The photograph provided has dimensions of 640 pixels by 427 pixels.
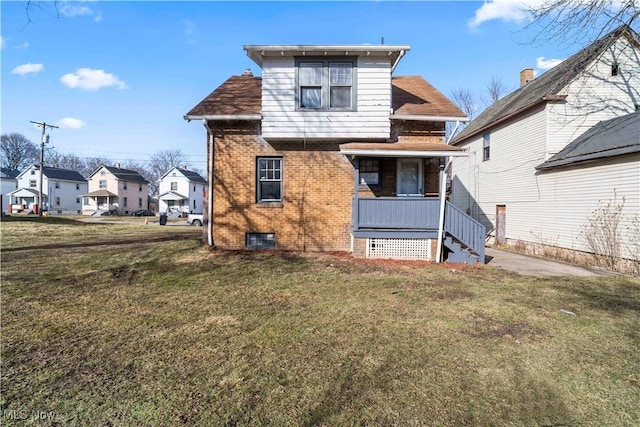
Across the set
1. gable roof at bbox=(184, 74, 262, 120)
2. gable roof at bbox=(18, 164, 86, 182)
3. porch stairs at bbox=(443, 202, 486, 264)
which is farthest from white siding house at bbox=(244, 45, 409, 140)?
gable roof at bbox=(18, 164, 86, 182)

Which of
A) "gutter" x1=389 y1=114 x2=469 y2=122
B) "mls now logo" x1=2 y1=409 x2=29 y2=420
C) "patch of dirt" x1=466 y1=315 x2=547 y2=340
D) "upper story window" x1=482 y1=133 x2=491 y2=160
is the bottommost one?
"patch of dirt" x1=466 y1=315 x2=547 y2=340

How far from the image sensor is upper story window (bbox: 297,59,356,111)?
10.3 m

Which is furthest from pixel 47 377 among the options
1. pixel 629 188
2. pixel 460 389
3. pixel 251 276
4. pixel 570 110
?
pixel 570 110

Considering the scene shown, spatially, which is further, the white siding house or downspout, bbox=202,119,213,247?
downspout, bbox=202,119,213,247

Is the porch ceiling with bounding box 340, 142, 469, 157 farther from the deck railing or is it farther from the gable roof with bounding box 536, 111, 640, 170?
the gable roof with bounding box 536, 111, 640, 170

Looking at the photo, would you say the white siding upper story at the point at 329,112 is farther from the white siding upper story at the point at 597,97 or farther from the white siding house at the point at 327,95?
the white siding upper story at the point at 597,97

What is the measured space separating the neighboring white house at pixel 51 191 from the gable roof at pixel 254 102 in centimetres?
5832

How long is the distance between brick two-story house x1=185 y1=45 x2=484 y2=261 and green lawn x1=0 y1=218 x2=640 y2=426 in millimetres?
2538

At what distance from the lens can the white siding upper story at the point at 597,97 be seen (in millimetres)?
12867

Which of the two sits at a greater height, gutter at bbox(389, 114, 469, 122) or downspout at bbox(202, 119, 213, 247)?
gutter at bbox(389, 114, 469, 122)

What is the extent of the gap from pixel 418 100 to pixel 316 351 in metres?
9.80

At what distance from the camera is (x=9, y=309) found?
5316mm

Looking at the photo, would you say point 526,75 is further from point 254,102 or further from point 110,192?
point 110,192

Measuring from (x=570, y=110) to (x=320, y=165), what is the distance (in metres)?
9.85
